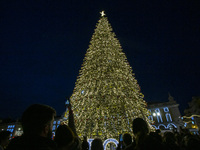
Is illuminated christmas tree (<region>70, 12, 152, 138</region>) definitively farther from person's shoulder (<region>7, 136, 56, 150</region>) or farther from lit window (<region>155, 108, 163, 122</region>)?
lit window (<region>155, 108, 163, 122</region>)

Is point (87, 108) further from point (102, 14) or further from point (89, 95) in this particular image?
point (102, 14)

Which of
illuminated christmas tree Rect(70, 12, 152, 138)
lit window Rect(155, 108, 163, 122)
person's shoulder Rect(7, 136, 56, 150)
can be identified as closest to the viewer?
person's shoulder Rect(7, 136, 56, 150)

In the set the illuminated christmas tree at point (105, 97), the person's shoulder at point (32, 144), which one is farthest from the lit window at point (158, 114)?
the person's shoulder at point (32, 144)

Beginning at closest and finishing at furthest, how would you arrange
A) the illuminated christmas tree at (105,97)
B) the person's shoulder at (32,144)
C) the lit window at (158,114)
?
the person's shoulder at (32,144), the illuminated christmas tree at (105,97), the lit window at (158,114)

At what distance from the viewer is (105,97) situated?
34.1ft

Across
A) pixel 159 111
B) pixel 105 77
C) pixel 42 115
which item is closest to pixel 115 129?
pixel 105 77

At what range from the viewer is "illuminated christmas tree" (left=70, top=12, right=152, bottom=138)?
9516mm

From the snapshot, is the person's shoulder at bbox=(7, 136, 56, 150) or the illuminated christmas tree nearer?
the person's shoulder at bbox=(7, 136, 56, 150)

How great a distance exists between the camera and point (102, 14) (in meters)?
16.3

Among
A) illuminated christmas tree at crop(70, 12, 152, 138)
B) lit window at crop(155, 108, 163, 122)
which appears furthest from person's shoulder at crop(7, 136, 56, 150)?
lit window at crop(155, 108, 163, 122)

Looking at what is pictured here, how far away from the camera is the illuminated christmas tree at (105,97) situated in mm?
9516

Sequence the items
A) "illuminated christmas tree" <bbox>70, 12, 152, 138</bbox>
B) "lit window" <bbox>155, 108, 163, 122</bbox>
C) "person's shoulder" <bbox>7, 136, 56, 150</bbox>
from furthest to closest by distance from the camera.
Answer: "lit window" <bbox>155, 108, 163, 122</bbox> → "illuminated christmas tree" <bbox>70, 12, 152, 138</bbox> → "person's shoulder" <bbox>7, 136, 56, 150</bbox>

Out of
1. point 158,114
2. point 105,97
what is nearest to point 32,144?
point 105,97

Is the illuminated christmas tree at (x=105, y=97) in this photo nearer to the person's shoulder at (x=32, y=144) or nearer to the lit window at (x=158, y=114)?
the person's shoulder at (x=32, y=144)
